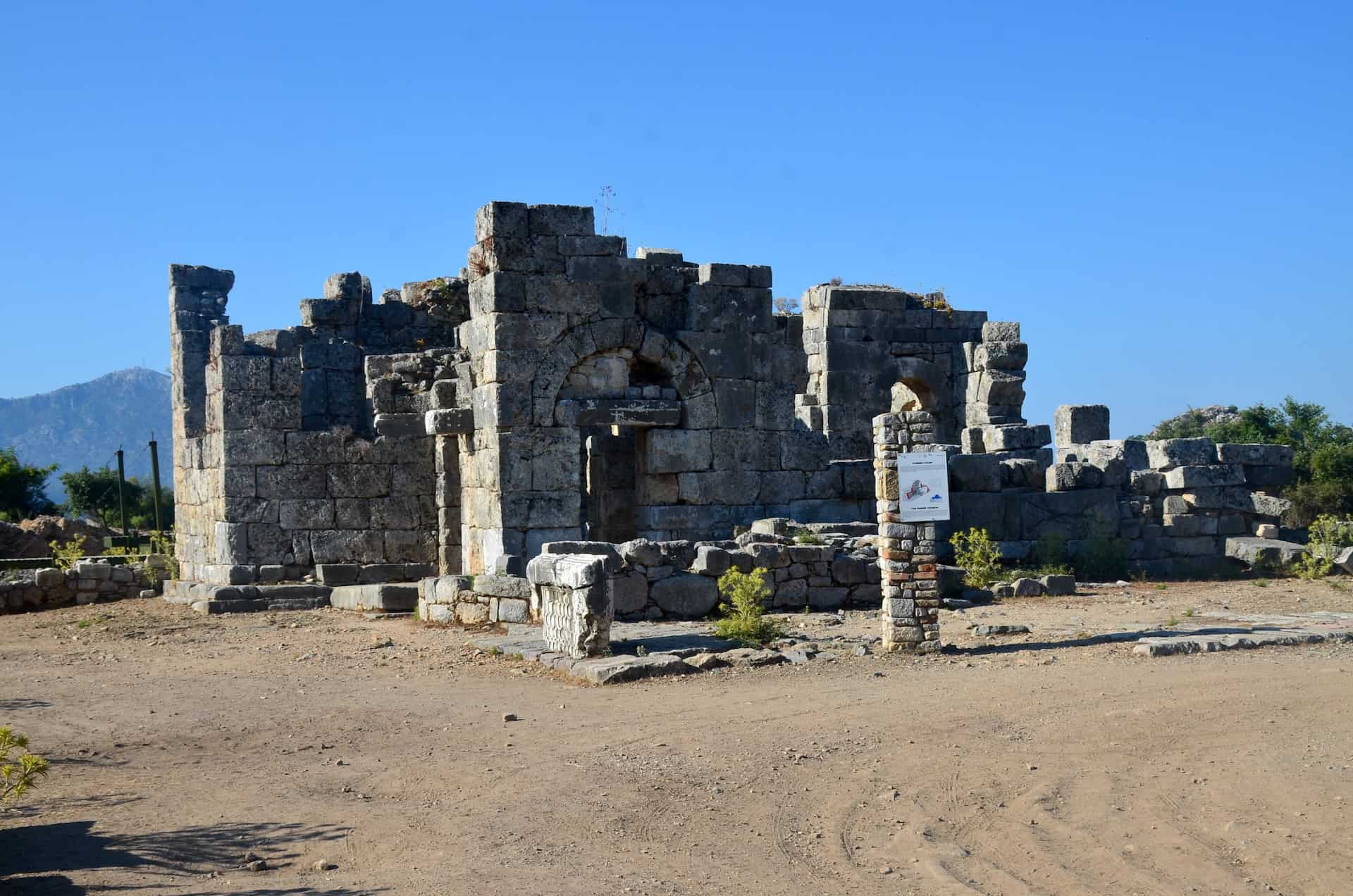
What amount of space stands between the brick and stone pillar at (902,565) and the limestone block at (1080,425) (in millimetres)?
10088

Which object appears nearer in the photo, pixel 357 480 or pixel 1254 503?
pixel 357 480

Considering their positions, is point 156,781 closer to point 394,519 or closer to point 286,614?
point 286,614

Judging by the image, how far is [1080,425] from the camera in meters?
20.5

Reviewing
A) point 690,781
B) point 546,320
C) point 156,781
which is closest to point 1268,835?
point 690,781

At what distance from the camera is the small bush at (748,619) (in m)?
11.4

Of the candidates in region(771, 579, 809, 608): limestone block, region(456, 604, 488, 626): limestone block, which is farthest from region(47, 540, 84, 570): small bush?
region(771, 579, 809, 608): limestone block

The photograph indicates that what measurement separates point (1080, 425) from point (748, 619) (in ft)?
34.9

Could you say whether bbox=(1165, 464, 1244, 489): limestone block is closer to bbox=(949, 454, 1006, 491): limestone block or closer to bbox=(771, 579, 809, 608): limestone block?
bbox=(949, 454, 1006, 491): limestone block

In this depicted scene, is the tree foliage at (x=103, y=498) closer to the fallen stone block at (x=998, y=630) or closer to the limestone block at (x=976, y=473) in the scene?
the limestone block at (x=976, y=473)

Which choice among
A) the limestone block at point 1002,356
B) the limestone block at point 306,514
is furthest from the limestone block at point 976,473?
the limestone block at point 306,514

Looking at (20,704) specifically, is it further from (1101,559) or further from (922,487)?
(1101,559)

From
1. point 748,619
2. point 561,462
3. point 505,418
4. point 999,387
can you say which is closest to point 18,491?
point 505,418

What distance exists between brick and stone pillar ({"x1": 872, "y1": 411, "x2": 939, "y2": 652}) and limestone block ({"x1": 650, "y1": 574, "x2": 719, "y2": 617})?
2409mm

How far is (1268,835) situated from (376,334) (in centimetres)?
1448
